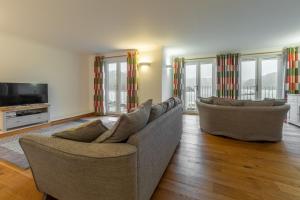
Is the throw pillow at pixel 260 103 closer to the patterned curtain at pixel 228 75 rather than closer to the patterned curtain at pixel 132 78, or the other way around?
the patterned curtain at pixel 228 75

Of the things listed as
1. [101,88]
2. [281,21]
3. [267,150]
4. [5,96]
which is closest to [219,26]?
[281,21]

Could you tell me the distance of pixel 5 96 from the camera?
3.61 metres

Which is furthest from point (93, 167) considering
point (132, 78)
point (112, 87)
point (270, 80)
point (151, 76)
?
point (270, 80)

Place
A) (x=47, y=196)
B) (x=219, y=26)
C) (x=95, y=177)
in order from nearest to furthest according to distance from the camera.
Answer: (x=95, y=177)
(x=47, y=196)
(x=219, y=26)

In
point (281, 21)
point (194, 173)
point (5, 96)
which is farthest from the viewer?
point (5, 96)

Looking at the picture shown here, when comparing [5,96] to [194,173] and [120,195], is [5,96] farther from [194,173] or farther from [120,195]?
[194,173]

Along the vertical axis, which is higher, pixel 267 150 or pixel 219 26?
pixel 219 26

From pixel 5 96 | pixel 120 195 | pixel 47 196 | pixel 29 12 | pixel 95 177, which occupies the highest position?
pixel 29 12

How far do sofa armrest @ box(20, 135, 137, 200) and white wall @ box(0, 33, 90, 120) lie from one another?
369 centimetres

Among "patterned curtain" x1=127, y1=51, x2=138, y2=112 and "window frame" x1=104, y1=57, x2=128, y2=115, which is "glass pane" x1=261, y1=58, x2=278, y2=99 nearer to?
"patterned curtain" x1=127, y1=51, x2=138, y2=112

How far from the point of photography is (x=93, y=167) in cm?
105

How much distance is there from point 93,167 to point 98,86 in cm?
504

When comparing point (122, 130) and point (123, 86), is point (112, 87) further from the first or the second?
point (122, 130)

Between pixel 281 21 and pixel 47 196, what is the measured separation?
14.5ft
